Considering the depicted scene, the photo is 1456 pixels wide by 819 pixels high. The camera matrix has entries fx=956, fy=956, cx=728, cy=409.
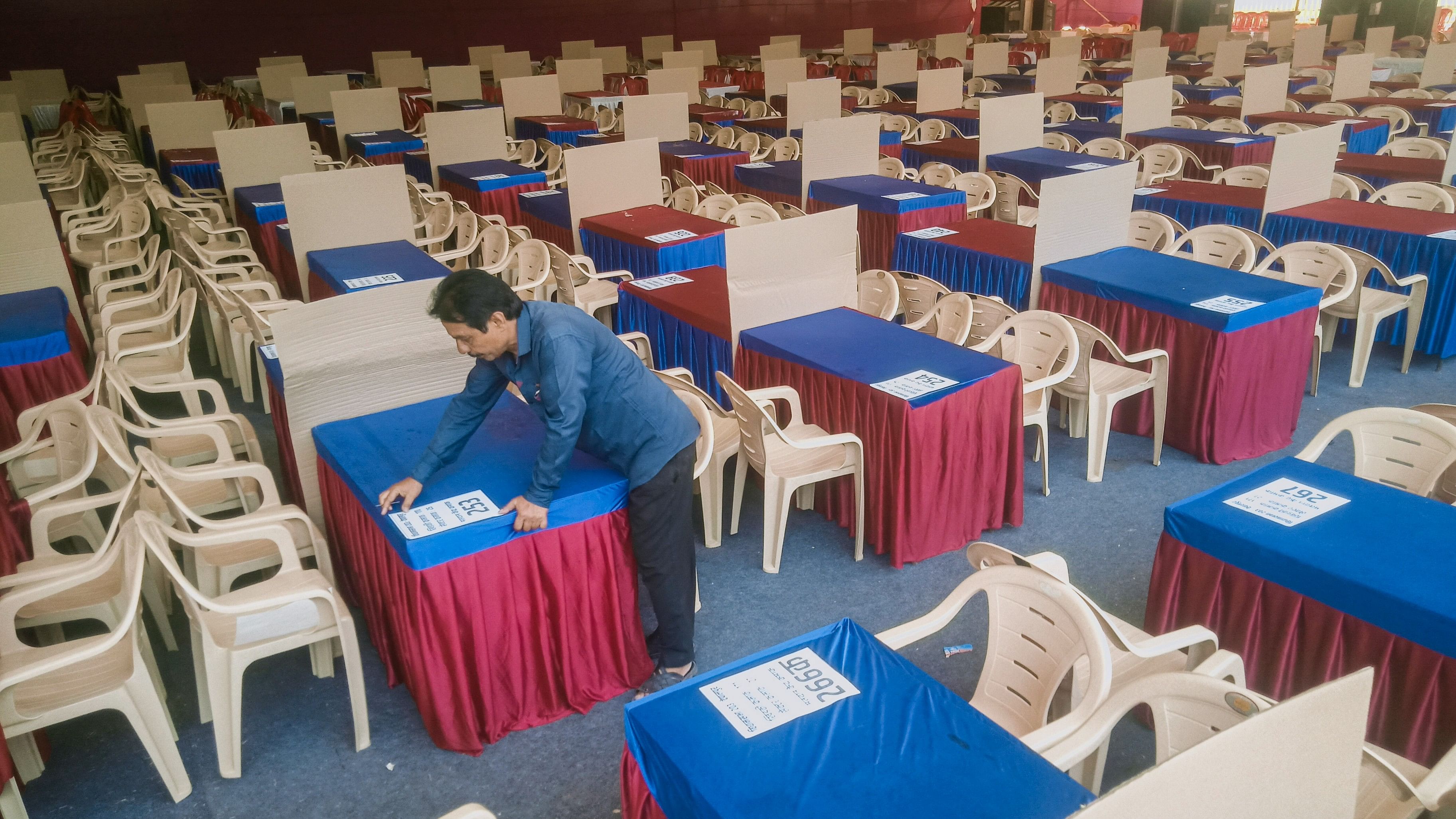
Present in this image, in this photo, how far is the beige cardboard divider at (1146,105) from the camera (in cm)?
932

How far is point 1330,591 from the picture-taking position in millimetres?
2488

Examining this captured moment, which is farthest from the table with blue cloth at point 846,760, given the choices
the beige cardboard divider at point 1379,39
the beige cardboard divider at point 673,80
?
the beige cardboard divider at point 1379,39

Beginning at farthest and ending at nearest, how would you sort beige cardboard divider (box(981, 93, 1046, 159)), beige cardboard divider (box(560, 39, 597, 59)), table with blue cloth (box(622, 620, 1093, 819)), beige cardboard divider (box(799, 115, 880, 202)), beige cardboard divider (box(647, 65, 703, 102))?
beige cardboard divider (box(560, 39, 597, 59))
beige cardboard divider (box(647, 65, 703, 102))
beige cardboard divider (box(981, 93, 1046, 159))
beige cardboard divider (box(799, 115, 880, 202))
table with blue cloth (box(622, 620, 1093, 819))

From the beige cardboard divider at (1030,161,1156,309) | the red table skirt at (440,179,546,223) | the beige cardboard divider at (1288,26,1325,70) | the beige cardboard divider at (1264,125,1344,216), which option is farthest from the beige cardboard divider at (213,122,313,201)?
the beige cardboard divider at (1288,26,1325,70)

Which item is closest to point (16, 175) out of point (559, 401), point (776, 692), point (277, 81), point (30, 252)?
point (30, 252)

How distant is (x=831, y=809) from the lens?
1.79 metres

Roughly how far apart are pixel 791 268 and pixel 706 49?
14.8 meters

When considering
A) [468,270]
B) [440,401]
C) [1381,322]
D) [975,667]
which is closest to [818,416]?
[975,667]

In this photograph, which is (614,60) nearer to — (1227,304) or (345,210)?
(345,210)

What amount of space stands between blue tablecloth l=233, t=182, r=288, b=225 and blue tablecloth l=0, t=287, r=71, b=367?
6.61ft

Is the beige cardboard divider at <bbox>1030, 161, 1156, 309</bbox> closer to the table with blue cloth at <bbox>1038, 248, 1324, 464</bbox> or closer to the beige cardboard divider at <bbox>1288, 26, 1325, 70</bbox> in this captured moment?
the table with blue cloth at <bbox>1038, 248, 1324, 464</bbox>

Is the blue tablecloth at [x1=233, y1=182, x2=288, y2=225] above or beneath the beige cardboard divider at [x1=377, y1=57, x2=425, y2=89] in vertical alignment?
beneath

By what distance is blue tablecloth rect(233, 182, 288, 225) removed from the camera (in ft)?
24.3

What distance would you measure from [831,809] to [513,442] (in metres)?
1.92
